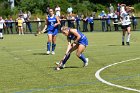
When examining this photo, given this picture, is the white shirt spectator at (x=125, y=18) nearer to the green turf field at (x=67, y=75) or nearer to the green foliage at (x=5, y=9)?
the green turf field at (x=67, y=75)

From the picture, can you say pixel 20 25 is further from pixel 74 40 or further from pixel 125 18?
pixel 74 40

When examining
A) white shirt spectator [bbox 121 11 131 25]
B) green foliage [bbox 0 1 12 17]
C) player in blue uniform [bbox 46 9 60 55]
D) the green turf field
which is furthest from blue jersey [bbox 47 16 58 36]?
green foliage [bbox 0 1 12 17]

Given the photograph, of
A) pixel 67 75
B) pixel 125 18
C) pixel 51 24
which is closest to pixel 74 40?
pixel 67 75

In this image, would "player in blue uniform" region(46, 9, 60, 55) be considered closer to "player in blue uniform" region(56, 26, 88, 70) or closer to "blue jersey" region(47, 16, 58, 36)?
"blue jersey" region(47, 16, 58, 36)

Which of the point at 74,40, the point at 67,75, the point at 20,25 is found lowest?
the point at 20,25

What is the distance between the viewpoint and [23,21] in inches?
1871

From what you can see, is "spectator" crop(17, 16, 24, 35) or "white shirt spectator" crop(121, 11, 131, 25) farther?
"spectator" crop(17, 16, 24, 35)

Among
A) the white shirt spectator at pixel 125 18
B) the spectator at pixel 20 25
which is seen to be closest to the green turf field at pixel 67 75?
the white shirt spectator at pixel 125 18

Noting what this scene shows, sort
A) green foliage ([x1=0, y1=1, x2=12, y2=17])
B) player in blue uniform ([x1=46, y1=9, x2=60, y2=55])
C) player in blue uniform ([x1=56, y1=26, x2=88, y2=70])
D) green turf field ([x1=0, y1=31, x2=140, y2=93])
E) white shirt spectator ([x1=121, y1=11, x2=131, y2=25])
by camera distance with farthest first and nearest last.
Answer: green foliage ([x1=0, y1=1, x2=12, y2=17]), white shirt spectator ([x1=121, y1=11, x2=131, y2=25]), player in blue uniform ([x1=46, y1=9, x2=60, y2=55]), player in blue uniform ([x1=56, y1=26, x2=88, y2=70]), green turf field ([x1=0, y1=31, x2=140, y2=93])

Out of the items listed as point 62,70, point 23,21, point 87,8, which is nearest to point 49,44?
point 62,70

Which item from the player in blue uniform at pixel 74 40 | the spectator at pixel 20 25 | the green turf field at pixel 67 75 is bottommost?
the spectator at pixel 20 25

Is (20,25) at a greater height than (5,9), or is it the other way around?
(5,9)

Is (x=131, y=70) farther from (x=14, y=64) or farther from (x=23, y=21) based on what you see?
(x=23, y=21)

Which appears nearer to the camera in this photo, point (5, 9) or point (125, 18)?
point (125, 18)
